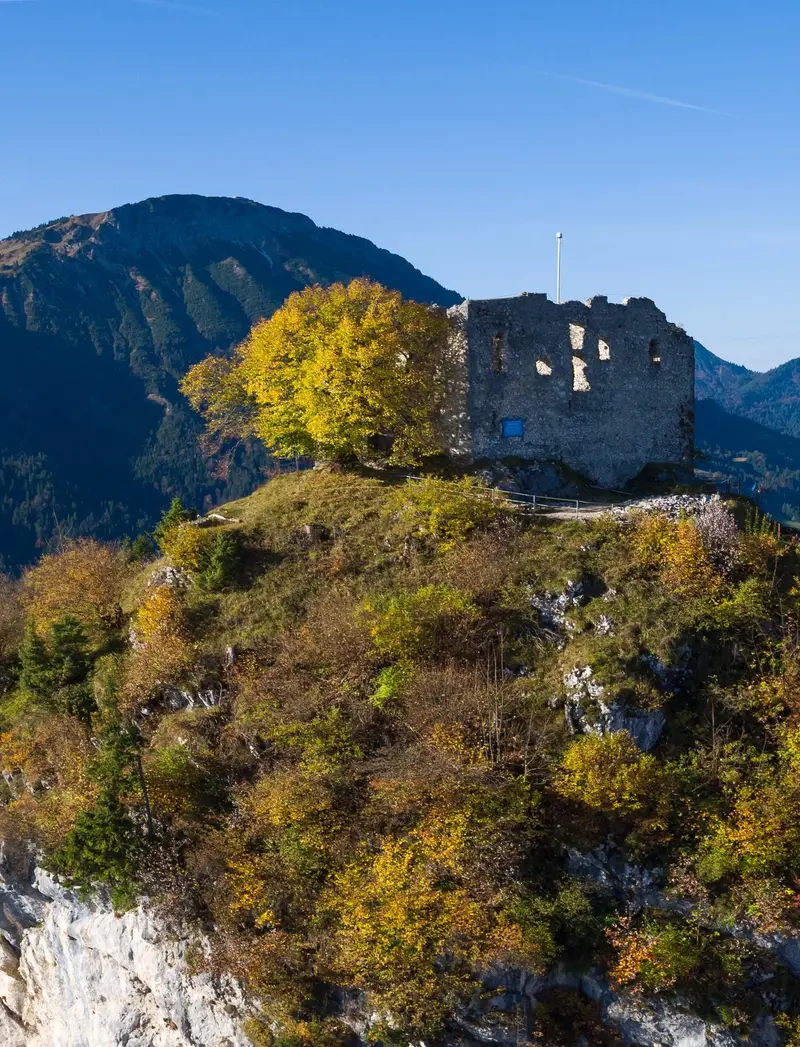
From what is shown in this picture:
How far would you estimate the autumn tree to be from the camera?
135 feet

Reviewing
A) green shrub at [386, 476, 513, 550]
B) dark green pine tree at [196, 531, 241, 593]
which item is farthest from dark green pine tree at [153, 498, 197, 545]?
green shrub at [386, 476, 513, 550]

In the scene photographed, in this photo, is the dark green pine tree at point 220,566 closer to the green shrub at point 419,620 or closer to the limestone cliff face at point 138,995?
the green shrub at point 419,620

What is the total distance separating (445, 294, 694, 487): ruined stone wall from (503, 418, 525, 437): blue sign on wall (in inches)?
2.6

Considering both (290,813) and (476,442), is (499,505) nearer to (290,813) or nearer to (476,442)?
(476,442)

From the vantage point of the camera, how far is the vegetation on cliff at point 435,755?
89.0 ft

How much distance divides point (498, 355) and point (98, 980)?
3044cm

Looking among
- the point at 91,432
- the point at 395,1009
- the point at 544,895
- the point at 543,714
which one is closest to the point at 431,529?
the point at 543,714

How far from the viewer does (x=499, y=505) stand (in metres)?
38.1

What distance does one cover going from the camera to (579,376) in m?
43.8

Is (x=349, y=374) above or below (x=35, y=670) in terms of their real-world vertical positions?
above

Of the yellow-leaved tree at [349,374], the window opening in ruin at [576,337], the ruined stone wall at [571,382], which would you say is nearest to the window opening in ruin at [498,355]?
the ruined stone wall at [571,382]

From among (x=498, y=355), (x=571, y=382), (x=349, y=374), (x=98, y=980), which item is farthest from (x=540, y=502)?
(x=98, y=980)

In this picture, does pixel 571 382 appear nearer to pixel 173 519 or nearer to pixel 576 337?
pixel 576 337

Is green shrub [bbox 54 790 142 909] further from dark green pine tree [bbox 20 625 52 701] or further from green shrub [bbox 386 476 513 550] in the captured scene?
green shrub [bbox 386 476 513 550]
